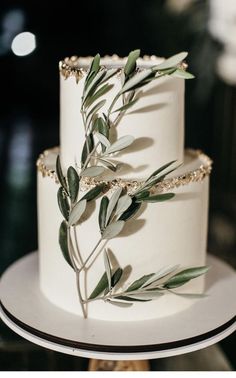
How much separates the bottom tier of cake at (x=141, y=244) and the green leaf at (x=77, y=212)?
0.04 meters

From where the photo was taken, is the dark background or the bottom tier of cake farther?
the dark background

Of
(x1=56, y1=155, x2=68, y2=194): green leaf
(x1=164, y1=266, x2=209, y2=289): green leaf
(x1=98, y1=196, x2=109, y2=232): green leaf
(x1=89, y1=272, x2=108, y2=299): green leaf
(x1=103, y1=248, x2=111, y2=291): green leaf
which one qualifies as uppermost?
(x1=56, y1=155, x2=68, y2=194): green leaf

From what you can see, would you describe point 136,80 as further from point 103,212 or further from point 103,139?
point 103,212

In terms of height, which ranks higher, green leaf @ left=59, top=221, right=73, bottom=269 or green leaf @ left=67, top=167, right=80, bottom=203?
green leaf @ left=67, top=167, right=80, bottom=203

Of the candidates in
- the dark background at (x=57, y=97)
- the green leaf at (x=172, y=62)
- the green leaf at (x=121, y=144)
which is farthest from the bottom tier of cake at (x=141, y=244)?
the dark background at (x=57, y=97)

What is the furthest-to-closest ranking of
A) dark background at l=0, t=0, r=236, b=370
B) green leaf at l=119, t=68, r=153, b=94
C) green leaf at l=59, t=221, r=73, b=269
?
dark background at l=0, t=0, r=236, b=370, green leaf at l=59, t=221, r=73, b=269, green leaf at l=119, t=68, r=153, b=94

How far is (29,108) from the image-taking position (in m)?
1.69

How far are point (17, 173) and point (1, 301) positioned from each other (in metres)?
0.67

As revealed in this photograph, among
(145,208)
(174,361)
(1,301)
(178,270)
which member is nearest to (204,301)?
(178,270)

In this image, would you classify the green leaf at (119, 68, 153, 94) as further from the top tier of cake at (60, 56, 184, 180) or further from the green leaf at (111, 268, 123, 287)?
the green leaf at (111, 268, 123, 287)

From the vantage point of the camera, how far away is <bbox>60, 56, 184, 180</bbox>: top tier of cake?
3.45ft

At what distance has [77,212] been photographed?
1.03 m

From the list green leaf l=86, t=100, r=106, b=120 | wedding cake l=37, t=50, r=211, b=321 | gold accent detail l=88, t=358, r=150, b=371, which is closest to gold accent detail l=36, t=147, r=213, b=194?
wedding cake l=37, t=50, r=211, b=321

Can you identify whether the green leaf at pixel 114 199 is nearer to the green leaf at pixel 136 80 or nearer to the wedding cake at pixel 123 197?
the wedding cake at pixel 123 197
